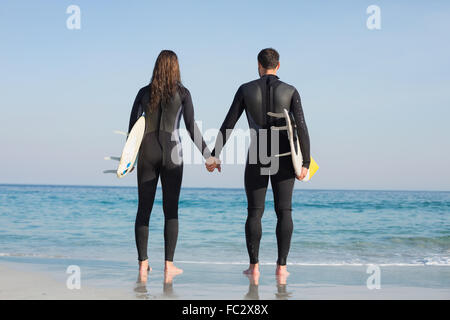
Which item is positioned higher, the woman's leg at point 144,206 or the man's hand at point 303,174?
the man's hand at point 303,174

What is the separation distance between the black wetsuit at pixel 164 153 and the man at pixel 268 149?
0.92ft

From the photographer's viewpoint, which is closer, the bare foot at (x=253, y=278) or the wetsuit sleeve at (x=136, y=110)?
the bare foot at (x=253, y=278)

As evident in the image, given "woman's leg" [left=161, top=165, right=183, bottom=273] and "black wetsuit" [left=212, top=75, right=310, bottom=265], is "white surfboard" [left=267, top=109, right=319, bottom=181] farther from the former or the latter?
"woman's leg" [left=161, top=165, right=183, bottom=273]

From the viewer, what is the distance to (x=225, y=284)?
425 cm

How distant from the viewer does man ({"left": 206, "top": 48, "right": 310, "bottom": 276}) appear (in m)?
4.26

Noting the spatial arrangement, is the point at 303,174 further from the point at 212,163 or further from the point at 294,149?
the point at 212,163

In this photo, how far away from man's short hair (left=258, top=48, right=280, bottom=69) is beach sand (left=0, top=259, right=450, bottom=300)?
1.81m

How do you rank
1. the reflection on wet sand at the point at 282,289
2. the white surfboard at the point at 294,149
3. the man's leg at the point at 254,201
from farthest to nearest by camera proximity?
the man's leg at the point at 254,201 < the white surfboard at the point at 294,149 < the reflection on wet sand at the point at 282,289

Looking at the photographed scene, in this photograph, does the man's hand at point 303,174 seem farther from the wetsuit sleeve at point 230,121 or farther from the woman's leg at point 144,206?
the woman's leg at point 144,206

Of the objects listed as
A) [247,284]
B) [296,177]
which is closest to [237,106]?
[296,177]

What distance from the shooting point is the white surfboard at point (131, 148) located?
166 inches

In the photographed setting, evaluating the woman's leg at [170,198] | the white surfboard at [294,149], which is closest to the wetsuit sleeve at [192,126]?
the woman's leg at [170,198]
